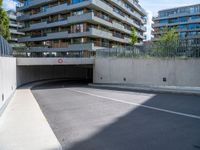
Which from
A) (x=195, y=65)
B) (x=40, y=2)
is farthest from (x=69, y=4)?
(x=195, y=65)

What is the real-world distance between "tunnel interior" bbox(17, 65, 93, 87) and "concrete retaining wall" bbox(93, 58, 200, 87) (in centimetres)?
599

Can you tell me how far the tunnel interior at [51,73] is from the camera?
74.5 feet

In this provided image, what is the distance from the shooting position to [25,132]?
6.25 meters

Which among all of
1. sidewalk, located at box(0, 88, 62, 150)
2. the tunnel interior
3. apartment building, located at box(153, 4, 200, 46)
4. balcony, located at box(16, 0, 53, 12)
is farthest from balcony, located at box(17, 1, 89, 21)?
apartment building, located at box(153, 4, 200, 46)

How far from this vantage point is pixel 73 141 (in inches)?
222

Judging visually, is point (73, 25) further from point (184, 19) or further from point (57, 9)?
point (184, 19)

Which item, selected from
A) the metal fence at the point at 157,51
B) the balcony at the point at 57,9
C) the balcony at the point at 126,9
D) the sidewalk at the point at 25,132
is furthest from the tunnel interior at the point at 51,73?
the balcony at the point at 126,9

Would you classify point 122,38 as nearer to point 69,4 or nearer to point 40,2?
point 69,4

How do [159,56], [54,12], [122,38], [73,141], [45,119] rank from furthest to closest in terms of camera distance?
[122,38], [54,12], [159,56], [45,119], [73,141]

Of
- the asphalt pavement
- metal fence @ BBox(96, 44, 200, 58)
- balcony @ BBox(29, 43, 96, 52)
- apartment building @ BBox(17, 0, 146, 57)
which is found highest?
apartment building @ BBox(17, 0, 146, 57)

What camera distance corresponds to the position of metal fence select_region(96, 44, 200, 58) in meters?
15.1

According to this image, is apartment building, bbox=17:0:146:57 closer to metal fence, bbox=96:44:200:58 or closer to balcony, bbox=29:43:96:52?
balcony, bbox=29:43:96:52

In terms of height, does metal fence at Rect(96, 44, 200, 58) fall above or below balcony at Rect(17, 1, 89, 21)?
below

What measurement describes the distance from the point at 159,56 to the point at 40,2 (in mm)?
34739
